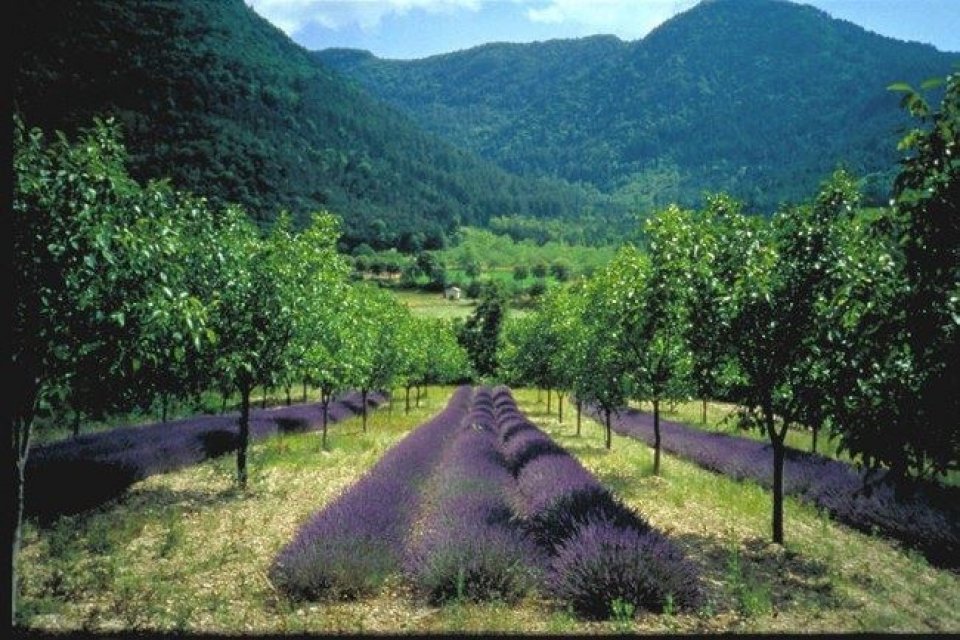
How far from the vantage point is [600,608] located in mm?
6777

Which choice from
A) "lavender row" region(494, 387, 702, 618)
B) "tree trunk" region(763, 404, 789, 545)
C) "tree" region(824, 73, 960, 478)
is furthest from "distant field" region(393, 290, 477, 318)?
"tree" region(824, 73, 960, 478)

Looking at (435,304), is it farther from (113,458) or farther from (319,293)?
(113,458)

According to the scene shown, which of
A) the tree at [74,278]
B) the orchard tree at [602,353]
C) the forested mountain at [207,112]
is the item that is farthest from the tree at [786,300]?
the forested mountain at [207,112]

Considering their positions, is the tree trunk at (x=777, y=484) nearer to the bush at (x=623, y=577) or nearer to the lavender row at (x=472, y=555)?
the bush at (x=623, y=577)

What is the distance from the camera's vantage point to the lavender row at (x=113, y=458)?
464 inches

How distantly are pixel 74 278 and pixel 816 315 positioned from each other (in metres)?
10.5

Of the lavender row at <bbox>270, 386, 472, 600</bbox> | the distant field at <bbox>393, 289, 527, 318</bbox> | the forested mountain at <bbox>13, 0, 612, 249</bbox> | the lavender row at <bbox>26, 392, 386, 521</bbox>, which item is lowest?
the lavender row at <bbox>26, 392, 386, 521</bbox>

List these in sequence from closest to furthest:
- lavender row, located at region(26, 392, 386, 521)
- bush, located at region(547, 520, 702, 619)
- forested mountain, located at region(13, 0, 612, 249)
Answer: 1. bush, located at region(547, 520, 702, 619)
2. lavender row, located at region(26, 392, 386, 521)
3. forested mountain, located at region(13, 0, 612, 249)

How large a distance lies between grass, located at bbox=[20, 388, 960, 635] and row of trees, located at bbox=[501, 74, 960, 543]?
1.73 metres

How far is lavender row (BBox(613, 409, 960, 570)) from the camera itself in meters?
10.5

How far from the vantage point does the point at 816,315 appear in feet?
33.5

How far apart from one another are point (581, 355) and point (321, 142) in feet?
612

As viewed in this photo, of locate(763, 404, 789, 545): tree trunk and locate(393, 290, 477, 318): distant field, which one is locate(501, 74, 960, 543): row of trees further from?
locate(393, 290, 477, 318): distant field

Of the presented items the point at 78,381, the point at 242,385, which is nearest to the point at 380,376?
the point at 242,385
